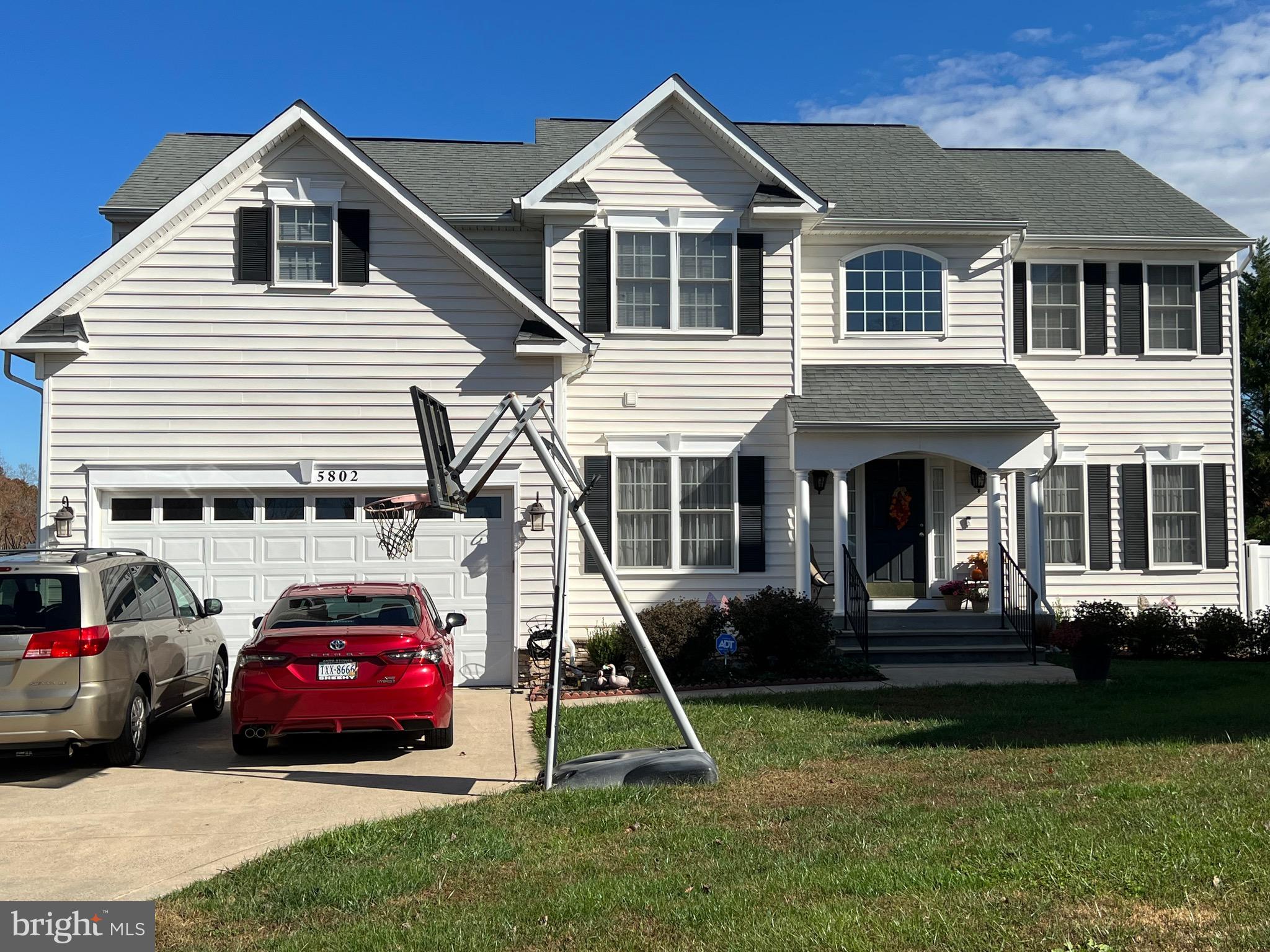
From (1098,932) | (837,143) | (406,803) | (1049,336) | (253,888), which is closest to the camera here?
(1098,932)

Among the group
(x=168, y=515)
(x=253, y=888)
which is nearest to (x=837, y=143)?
(x=168, y=515)

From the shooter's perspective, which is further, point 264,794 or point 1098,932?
point 264,794

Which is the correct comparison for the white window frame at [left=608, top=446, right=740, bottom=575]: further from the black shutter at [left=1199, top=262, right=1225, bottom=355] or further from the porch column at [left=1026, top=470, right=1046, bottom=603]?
the black shutter at [left=1199, top=262, right=1225, bottom=355]

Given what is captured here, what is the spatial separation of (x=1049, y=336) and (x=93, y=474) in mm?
14101

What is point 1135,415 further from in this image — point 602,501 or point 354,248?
point 354,248

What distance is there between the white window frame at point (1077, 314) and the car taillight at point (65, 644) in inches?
565

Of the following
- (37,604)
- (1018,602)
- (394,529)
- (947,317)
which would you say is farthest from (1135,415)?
(37,604)

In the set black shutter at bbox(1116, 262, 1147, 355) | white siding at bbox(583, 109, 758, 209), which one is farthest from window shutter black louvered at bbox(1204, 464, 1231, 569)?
white siding at bbox(583, 109, 758, 209)

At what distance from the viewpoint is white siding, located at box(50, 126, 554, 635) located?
1452cm

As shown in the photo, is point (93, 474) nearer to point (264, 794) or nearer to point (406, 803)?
point (264, 794)

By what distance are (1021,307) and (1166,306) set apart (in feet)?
8.06

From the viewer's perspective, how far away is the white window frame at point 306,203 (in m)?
14.9

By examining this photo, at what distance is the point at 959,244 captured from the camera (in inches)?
706

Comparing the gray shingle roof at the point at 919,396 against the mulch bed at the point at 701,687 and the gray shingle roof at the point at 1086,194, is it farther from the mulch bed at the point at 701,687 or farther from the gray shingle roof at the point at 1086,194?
the mulch bed at the point at 701,687
